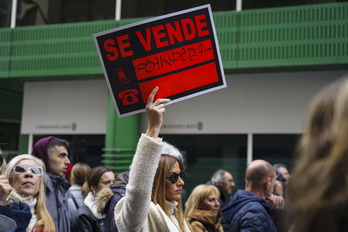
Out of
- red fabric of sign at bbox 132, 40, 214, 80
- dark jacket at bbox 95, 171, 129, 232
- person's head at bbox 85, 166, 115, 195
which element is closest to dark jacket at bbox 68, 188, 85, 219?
person's head at bbox 85, 166, 115, 195

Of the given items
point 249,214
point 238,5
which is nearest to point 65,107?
point 238,5

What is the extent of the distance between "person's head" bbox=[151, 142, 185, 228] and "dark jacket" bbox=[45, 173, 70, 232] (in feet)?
5.89

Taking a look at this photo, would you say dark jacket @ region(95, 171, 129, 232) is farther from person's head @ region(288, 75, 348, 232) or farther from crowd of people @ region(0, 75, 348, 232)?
person's head @ region(288, 75, 348, 232)

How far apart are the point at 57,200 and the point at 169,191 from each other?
6.41 feet

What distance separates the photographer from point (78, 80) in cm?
1315

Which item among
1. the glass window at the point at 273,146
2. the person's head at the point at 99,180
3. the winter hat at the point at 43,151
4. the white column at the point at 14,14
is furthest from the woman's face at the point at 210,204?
the white column at the point at 14,14

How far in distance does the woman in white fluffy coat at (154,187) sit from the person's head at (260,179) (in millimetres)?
1723

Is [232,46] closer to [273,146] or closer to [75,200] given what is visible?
[273,146]

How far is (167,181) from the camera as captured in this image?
3385 millimetres

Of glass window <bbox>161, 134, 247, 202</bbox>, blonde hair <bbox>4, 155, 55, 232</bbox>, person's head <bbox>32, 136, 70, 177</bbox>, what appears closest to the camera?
blonde hair <bbox>4, 155, 55, 232</bbox>

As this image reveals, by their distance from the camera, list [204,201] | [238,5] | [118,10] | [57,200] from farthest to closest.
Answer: [118,10] → [238,5] → [204,201] → [57,200]

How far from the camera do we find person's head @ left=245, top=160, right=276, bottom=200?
5125 mm

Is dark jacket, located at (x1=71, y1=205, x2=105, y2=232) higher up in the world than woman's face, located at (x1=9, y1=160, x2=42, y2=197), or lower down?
lower down

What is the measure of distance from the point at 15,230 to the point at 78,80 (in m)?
9.78
